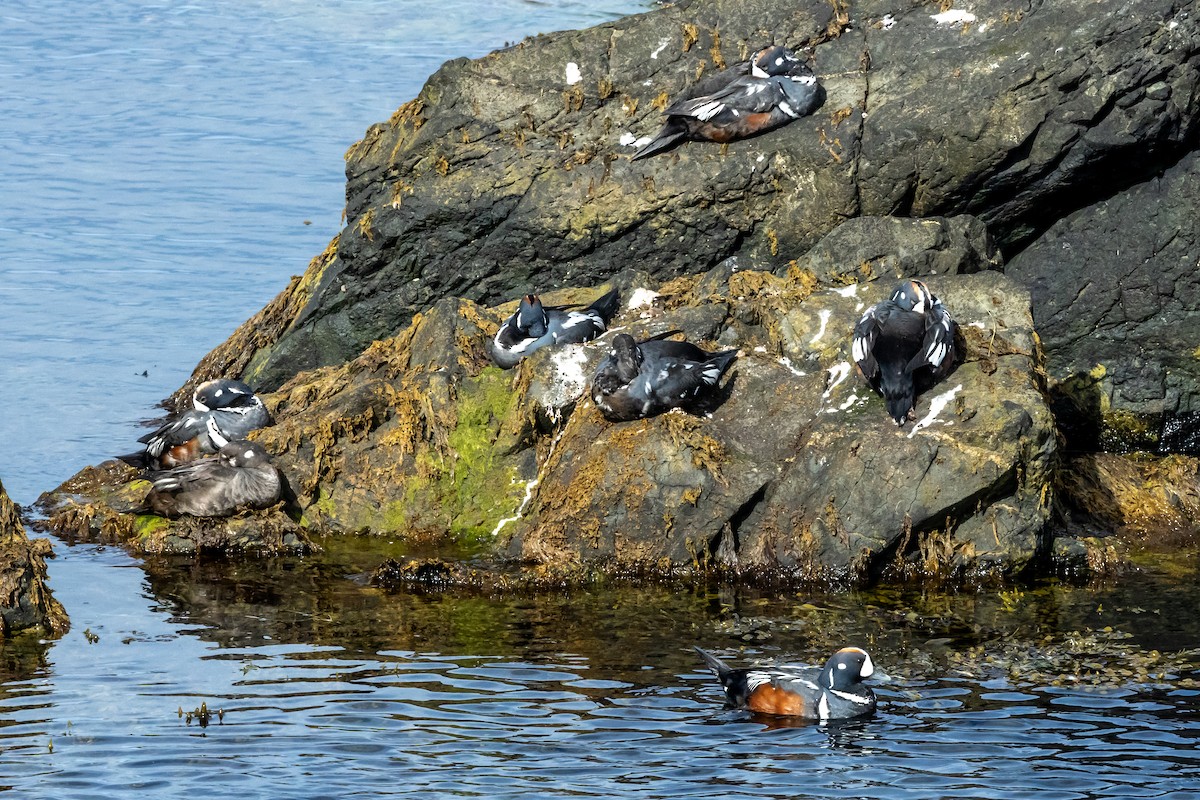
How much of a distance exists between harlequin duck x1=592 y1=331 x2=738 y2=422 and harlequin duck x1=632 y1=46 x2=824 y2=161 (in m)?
2.68

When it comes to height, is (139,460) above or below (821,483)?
above

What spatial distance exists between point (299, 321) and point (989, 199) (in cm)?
630

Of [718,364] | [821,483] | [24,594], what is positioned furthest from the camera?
[718,364]

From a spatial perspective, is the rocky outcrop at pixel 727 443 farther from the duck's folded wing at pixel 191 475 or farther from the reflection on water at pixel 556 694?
the reflection on water at pixel 556 694

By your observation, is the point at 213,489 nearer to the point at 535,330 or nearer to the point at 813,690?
the point at 535,330

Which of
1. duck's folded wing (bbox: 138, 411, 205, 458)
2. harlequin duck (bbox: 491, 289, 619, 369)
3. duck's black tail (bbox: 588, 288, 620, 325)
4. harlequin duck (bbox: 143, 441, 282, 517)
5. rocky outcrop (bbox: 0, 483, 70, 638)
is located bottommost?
rocky outcrop (bbox: 0, 483, 70, 638)

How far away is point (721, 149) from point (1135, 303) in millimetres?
3674

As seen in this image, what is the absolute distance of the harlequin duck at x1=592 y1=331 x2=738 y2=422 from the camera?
480 inches

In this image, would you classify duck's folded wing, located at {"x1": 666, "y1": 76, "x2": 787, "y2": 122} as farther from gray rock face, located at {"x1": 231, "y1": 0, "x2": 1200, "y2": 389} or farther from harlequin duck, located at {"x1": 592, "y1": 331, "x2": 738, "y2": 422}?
harlequin duck, located at {"x1": 592, "y1": 331, "x2": 738, "y2": 422}

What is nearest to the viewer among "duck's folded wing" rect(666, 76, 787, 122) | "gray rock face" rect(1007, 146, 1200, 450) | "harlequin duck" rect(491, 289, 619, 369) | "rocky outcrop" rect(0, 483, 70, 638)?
"rocky outcrop" rect(0, 483, 70, 638)

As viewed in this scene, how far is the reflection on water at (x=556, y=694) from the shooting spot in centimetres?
816

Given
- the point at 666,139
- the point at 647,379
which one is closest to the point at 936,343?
the point at 647,379

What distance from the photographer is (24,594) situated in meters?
10.5

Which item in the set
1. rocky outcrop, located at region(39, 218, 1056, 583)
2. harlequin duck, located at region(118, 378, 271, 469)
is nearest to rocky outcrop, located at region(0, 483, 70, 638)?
rocky outcrop, located at region(39, 218, 1056, 583)
